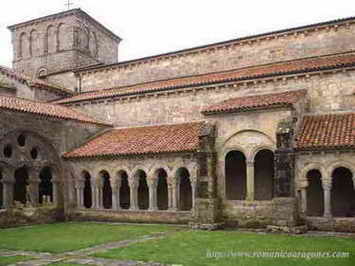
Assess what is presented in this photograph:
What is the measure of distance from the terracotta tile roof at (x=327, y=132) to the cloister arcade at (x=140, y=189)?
16.8 ft

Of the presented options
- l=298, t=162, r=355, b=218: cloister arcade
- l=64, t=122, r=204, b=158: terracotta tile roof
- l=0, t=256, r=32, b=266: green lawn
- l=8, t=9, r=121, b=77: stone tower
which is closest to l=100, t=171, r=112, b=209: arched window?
l=64, t=122, r=204, b=158: terracotta tile roof

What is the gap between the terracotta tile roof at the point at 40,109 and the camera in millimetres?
19509

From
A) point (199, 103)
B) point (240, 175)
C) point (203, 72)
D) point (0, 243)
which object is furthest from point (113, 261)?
point (203, 72)

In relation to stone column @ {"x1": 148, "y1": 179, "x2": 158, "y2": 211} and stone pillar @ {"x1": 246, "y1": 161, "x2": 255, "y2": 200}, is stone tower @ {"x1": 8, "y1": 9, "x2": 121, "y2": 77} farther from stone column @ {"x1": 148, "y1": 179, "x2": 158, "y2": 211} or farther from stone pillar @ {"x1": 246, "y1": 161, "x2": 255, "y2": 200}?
stone pillar @ {"x1": 246, "y1": 161, "x2": 255, "y2": 200}

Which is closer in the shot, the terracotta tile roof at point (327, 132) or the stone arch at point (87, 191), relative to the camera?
the terracotta tile roof at point (327, 132)

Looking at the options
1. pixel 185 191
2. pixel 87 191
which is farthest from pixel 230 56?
pixel 87 191

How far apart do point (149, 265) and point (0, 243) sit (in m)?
6.56

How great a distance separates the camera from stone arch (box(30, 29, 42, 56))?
33125 mm

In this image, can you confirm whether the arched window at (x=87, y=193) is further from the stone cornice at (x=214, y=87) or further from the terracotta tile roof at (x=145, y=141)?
the stone cornice at (x=214, y=87)

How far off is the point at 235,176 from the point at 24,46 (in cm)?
2214

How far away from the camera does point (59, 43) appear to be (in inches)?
1265

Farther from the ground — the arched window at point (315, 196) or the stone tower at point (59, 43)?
the stone tower at point (59, 43)

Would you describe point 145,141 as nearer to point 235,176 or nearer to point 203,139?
point 203,139

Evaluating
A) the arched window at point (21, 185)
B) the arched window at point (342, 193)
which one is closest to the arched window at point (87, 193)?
the arched window at point (21, 185)
